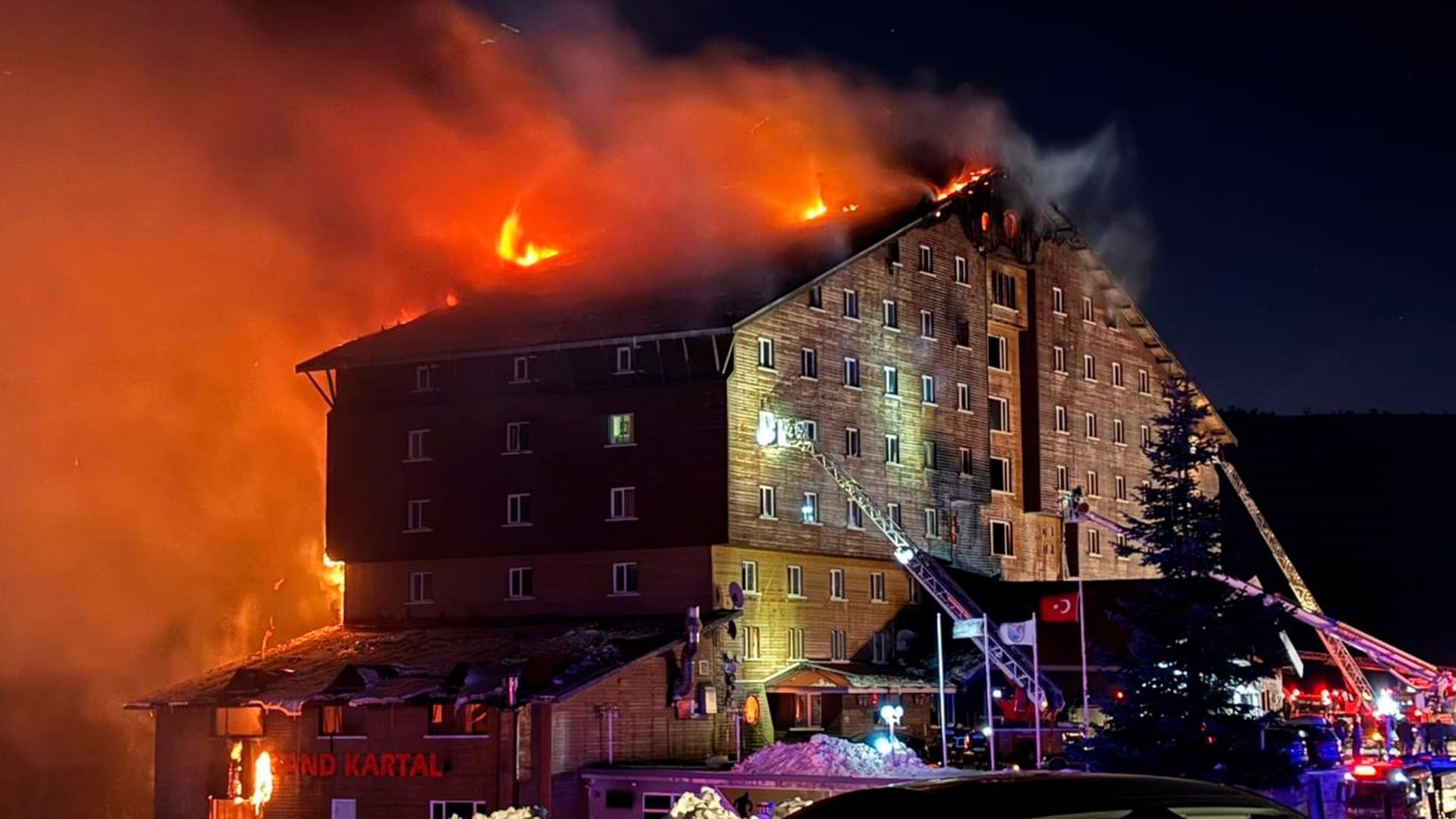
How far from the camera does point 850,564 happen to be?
6431 cm

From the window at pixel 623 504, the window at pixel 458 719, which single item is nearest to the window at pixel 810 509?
the window at pixel 623 504

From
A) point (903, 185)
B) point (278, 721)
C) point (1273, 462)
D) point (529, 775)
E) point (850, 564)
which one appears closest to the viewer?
point (529, 775)

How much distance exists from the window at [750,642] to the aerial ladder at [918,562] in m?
6.18

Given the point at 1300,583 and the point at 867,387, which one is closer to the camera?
the point at 867,387

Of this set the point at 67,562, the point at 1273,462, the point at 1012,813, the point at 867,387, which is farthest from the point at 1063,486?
the point at 1273,462

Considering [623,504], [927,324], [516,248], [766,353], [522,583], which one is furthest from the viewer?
[516,248]

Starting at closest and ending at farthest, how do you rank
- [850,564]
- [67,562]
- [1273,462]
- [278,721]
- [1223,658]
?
[1223,658], [278,721], [850,564], [67,562], [1273,462]

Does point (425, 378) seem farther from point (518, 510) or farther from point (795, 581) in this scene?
point (795, 581)

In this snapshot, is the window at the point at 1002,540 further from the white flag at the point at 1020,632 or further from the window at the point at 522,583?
the window at the point at 522,583

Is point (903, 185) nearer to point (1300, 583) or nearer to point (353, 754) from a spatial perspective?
point (1300, 583)

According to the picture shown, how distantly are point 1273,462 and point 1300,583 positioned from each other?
3017 inches

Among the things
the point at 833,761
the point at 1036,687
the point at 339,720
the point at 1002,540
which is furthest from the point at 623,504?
the point at 1002,540

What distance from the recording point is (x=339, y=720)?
56.4 m

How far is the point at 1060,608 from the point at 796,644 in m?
9.18
